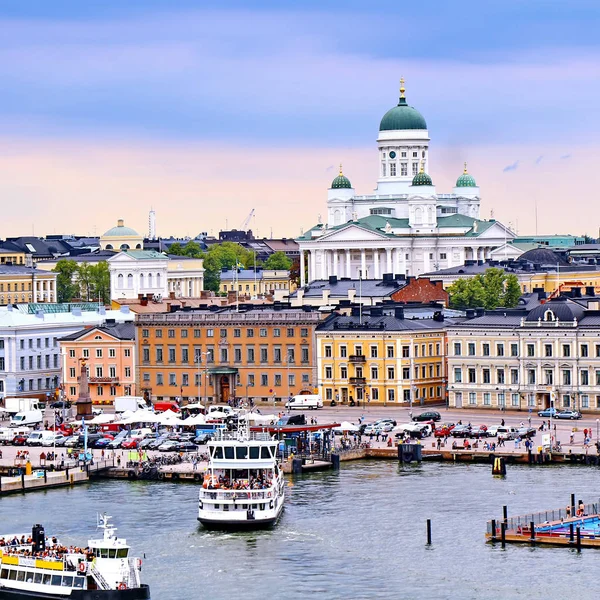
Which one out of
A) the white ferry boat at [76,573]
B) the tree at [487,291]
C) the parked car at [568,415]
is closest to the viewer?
the white ferry boat at [76,573]

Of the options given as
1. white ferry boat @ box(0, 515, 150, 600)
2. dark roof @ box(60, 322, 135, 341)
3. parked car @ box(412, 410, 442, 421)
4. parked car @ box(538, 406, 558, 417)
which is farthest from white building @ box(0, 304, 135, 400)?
white ferry boat @ box(0, 515, 150, 600)

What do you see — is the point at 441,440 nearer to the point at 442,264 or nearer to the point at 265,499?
the point at 265,499

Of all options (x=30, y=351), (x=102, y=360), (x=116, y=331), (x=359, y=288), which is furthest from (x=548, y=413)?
(x=359, y=288)

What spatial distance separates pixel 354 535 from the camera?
7619 cm

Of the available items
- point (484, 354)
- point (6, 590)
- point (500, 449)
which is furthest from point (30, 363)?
point (6, 590)

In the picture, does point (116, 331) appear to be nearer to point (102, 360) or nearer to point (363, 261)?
point (102, 360)

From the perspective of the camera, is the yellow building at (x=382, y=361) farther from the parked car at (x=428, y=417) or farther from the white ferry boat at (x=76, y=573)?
the white ferry boat at (x=76, y=573)

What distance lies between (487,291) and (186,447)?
181ft

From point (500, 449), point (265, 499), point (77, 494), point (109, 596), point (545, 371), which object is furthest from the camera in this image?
point (545, 371)

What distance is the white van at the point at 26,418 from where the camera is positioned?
366 ft

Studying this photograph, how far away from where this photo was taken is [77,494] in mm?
88062

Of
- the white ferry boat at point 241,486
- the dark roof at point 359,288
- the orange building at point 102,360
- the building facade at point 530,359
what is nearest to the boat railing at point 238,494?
the white ferry boat at point 241,486

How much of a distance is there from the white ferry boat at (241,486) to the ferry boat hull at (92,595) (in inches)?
456

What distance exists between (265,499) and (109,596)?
13.9m
